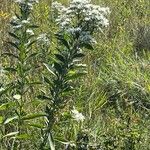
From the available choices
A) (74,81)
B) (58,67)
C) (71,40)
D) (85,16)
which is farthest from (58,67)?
(74,81)

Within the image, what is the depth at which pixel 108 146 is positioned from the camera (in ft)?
11.8

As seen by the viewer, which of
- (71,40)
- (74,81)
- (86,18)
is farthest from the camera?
(74,81)

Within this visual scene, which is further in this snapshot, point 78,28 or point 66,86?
point 66,86

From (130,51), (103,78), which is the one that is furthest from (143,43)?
(103,78)

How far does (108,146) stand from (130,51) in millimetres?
2674

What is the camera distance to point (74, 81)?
4.82 meters

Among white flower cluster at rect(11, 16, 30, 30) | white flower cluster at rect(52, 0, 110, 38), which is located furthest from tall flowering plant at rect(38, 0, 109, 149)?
white flower cluster at rect(11, 16, 30, 30)

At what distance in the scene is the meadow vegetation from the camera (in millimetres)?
→ 3227

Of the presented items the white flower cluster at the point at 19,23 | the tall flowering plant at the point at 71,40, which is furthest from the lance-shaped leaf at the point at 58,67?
the white flower cluster at the point at 19,23

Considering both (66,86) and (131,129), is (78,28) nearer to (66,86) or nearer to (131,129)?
(66,86)

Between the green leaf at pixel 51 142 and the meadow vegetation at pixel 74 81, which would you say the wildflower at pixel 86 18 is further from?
the green leaf at pixel 51 142

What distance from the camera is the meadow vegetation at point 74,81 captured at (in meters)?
3.23

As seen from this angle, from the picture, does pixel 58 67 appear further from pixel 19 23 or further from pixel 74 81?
pixel 74 81

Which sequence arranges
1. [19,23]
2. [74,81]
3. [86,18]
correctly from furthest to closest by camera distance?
[74,81] → [19,23] → [86,18]
